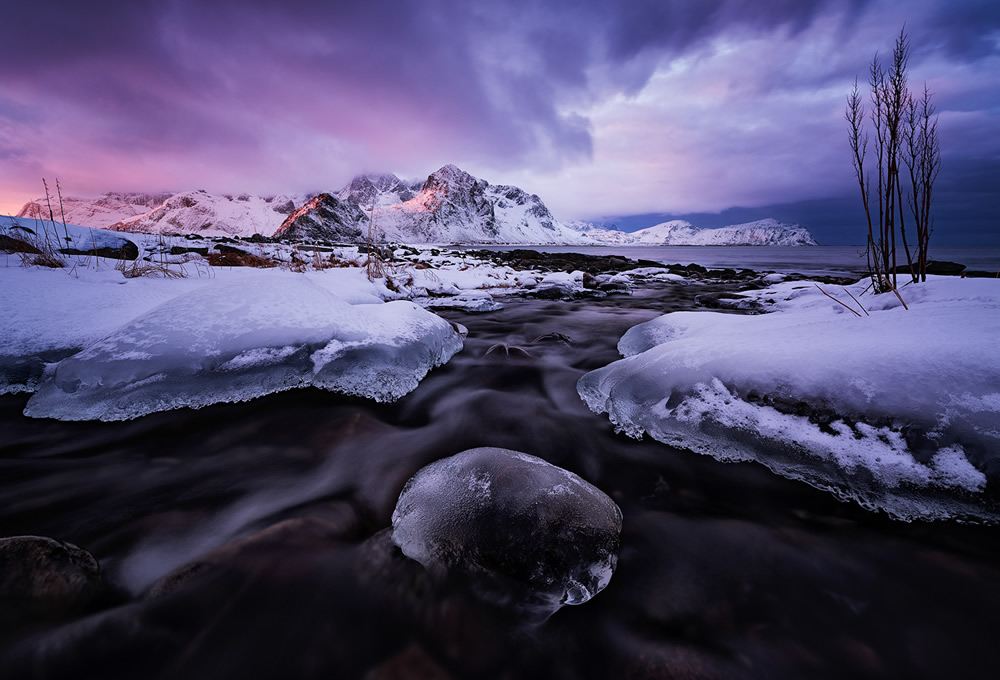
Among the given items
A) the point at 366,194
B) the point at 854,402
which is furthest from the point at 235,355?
the point at 366,194

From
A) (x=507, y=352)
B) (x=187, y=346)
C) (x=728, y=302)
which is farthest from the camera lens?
(x=728, y=302)

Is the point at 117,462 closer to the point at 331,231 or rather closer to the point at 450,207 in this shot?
the point at 331,231

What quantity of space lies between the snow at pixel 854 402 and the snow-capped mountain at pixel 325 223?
204ft

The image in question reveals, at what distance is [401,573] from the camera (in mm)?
1249

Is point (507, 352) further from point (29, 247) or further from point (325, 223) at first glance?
point (325, 223)

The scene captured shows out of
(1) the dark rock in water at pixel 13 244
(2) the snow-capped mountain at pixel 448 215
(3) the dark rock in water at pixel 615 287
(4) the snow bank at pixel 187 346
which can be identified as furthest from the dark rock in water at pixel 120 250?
(2) the snow-capped mountain at pixel 448 215

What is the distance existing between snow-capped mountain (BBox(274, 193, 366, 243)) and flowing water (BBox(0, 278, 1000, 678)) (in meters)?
61.4

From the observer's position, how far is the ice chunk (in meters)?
2.10

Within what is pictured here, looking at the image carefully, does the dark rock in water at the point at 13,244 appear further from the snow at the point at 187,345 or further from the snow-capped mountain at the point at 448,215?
the snow-capped mountain at the point at 448,215

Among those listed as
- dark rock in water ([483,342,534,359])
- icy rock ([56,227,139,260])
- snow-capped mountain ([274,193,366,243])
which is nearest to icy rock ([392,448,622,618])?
dark rock in water ([483,342,534,359])

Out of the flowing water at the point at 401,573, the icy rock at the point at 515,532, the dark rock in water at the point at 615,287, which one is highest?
the dark rock in water at the point at 615,287

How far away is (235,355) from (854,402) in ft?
10.8

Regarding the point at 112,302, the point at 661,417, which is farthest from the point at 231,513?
the point at 112,302

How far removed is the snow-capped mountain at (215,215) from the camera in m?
126
